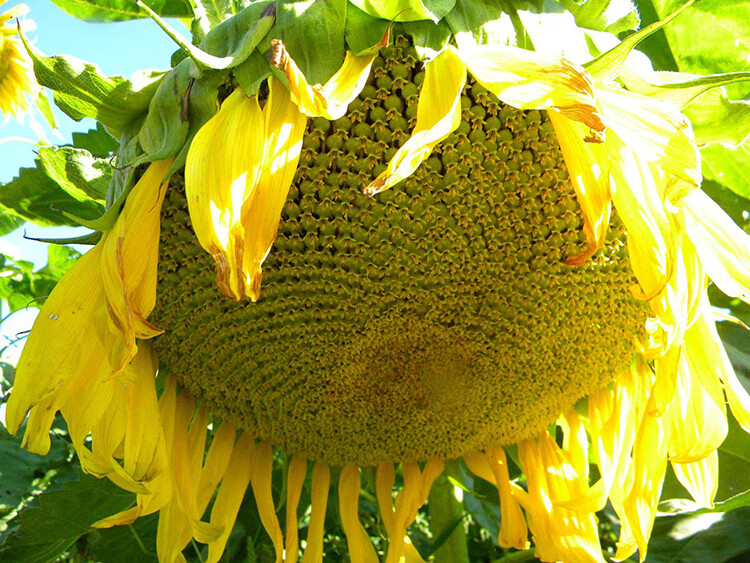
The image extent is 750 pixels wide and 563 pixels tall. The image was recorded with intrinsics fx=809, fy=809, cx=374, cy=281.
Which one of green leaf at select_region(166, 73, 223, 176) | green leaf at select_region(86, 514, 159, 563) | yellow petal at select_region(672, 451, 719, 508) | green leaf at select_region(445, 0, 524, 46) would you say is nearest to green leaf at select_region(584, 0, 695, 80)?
green leaf at select_region(445, 0, 524, 46)

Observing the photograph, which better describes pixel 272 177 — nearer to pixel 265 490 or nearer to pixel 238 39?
pixel 238 39

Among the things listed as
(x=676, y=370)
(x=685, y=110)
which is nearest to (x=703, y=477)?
(x=676, y=370)

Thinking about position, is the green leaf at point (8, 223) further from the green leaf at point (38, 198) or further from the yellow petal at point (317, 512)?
the yellow petal at point (317, 512)

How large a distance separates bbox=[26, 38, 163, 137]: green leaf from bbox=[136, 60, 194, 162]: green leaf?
0.04 m

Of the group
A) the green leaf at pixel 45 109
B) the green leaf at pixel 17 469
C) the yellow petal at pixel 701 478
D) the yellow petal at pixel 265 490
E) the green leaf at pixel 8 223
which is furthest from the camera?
the green leaf at pixel 45 109

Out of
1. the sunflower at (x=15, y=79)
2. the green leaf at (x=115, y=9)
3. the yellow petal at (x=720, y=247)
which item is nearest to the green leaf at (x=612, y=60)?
the yellow petal at (x=720, y=247)

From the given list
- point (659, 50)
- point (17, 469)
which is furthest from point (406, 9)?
point (17, 469)

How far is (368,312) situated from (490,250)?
23 centimetres

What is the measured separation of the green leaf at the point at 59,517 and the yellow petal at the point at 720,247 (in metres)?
1.21

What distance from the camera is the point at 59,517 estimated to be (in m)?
1.70

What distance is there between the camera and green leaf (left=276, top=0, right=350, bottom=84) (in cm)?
112

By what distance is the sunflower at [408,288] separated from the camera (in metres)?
1.11

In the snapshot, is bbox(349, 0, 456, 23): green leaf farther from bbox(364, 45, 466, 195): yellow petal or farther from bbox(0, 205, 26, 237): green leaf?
bbox(0, 205, 26, 237): green leaf

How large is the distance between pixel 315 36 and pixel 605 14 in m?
0.47
